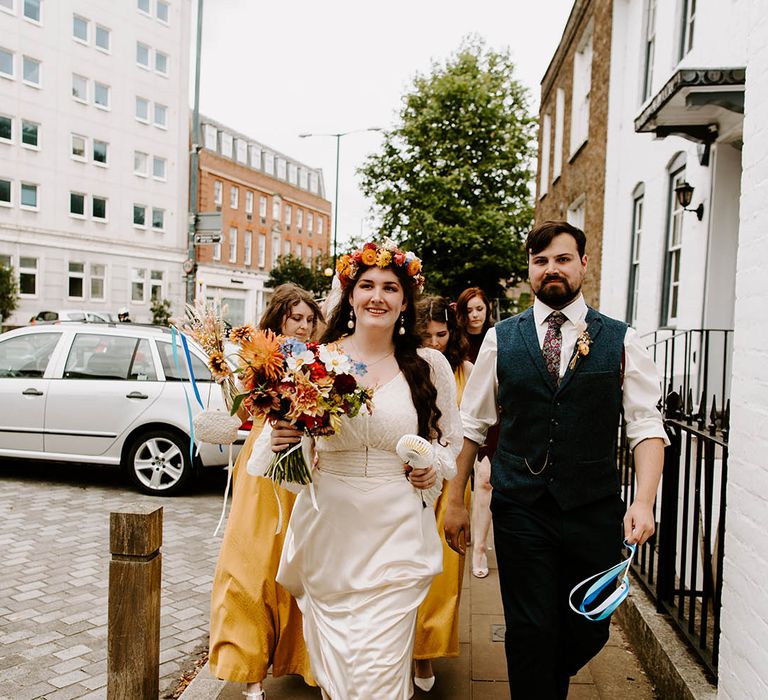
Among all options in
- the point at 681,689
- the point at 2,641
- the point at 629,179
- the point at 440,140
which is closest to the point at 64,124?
the point at 440,140

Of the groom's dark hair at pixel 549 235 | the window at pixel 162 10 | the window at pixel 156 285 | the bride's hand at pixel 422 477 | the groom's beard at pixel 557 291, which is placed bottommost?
the bride's hand at pixel 422 477

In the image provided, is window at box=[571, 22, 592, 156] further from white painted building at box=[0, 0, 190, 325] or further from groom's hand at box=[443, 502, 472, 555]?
white painted building at box=[0, 0, 190, 325]

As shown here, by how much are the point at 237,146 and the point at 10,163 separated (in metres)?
24.3

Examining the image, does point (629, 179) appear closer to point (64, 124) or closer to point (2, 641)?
point (2, 641)

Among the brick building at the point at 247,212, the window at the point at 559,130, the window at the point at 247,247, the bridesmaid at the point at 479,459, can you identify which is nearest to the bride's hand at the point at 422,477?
the bridesmaid at the point at 479,459

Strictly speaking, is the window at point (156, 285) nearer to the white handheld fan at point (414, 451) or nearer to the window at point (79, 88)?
the window at point (79, 88)

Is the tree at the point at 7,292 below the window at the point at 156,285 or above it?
below

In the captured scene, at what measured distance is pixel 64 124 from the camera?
119 ft

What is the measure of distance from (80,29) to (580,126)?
1209 inches

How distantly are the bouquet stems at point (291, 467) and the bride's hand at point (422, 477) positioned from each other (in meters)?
0.41

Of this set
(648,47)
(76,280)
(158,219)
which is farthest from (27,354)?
(158,219)

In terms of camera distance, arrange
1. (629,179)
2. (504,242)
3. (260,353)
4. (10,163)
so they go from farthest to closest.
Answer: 1. (10,163)
2. (504,242)
3. (629,179)
4. (260,353)

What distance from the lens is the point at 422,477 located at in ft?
10.1

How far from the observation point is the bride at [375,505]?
291 centimetres
